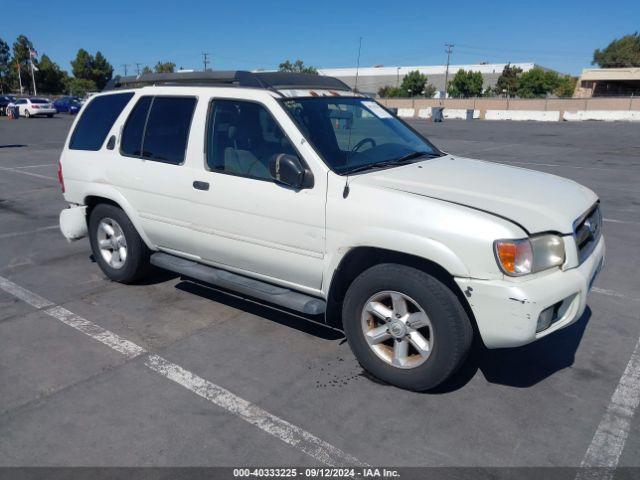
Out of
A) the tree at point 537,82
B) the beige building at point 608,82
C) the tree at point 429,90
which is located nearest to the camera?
the beige building at point 608,82

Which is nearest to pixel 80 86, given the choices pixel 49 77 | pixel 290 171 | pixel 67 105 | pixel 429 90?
pixel 49 77

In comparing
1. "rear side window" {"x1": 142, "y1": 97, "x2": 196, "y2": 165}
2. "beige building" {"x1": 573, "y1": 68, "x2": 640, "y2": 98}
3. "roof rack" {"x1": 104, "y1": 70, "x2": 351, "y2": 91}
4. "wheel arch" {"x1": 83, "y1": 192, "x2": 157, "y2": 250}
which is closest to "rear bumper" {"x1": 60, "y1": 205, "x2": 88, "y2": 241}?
"wheel arch" {"x1": 83, "y1": 192, "x2": 157, "y2": 250}

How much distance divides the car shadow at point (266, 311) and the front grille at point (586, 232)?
1.88 meters

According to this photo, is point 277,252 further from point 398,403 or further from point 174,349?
point 398,403

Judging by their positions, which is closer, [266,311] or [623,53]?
[266,311]

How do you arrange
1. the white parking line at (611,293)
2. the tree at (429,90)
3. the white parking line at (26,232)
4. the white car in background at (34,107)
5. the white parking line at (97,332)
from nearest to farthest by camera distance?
1. the white parking line at (97,332)
2. the white parking line at (611,293)
3. the white parking line at (26,232)
4. the white car in background at (34,107)
5. the tree at (429,90)

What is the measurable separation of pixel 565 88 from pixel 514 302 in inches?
4057

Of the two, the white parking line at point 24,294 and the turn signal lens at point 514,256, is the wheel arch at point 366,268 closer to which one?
Result: the turn signal lens at point 514,256

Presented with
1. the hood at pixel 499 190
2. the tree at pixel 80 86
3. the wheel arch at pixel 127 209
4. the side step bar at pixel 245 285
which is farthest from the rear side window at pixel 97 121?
the tree at pixel 80 86

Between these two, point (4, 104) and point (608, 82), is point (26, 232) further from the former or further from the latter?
point (608, 82)

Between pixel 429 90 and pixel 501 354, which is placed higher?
pixel 429 90

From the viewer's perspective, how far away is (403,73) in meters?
120

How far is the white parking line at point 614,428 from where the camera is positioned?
2.81 meters

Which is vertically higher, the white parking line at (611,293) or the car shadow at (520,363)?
the white parking line at (611,293)
